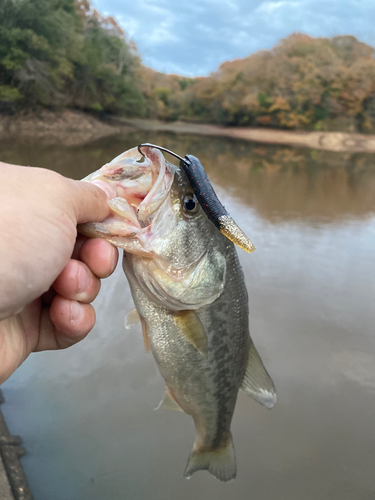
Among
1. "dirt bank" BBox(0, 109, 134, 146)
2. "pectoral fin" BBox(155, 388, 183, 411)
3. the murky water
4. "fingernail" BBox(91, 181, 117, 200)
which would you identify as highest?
"dirt bank" BBox(0, 109, 134, 146)

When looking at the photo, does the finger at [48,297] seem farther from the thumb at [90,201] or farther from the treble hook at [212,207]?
the treble hook at [212,207]

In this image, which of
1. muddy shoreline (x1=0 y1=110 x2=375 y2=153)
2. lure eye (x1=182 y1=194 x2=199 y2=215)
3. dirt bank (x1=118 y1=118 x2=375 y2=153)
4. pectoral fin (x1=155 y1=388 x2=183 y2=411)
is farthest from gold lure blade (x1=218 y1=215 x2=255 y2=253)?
dirt bank (x1=118 y1=118 x2=375 y2=153)

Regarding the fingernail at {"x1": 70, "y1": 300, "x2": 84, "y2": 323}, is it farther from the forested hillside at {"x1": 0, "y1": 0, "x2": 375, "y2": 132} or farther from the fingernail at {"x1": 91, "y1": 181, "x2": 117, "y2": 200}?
the forested hillside at {"x1": 0, "y1": 0, "x2": 375, "y2": 132}

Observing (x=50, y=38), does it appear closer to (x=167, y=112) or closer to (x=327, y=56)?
(x=167, y=112)

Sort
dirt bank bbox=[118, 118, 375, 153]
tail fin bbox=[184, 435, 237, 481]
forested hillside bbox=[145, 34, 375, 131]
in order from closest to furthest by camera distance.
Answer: tail fin bbox=[184, 435, 237, 481], dirt bank bbox=[118, 118, 375, 153], forested hillside bbox=[145, 34, 375, 131]

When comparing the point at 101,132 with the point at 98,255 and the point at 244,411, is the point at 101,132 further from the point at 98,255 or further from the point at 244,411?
the point at 98,255

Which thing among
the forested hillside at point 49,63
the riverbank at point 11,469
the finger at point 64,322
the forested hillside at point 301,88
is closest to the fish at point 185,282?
the finger at point 64,322
